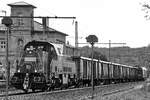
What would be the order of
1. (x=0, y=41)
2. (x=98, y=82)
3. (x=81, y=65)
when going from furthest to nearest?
(x=0, y=41), (x=98, y=82), (x=81, y=65)

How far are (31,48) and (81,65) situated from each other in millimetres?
11044

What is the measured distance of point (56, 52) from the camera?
26.2 meters

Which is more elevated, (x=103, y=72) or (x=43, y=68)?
(x=43, y=68)

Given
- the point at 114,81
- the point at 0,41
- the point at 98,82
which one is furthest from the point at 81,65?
the point at 0,41

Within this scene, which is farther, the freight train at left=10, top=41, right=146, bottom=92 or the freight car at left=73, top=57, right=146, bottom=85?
the freight car at left=73, top=57, right=146, bottom=85

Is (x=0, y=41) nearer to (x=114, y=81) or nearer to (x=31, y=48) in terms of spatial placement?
(x=114, y=81)

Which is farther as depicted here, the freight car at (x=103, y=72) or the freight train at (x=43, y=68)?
the freight car at (x=103, y=72)

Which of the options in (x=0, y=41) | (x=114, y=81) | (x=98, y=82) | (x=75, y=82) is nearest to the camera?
(x=75, y=82)

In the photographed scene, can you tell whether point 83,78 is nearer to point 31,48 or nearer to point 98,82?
point 98,82

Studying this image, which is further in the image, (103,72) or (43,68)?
(103,72)

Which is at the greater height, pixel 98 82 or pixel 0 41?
pixel 0 41

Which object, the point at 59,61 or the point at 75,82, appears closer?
the point at 59,61

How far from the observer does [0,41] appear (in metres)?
81.0

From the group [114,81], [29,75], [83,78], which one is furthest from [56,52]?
[114,81]
